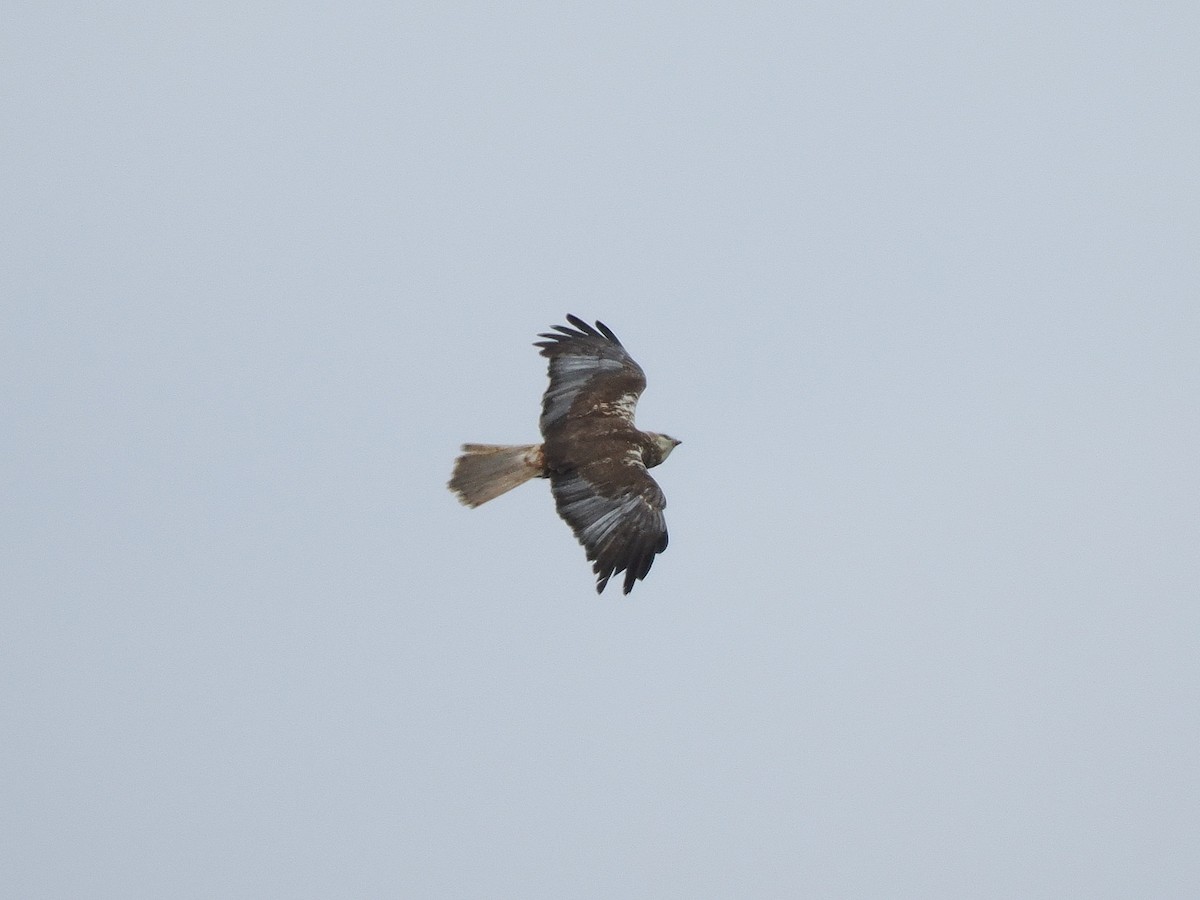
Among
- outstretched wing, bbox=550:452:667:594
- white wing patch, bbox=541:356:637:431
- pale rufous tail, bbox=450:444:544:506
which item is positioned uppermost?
white wing patch, bbox=541:356:637:431

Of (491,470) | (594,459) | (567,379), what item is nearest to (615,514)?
(594,459)

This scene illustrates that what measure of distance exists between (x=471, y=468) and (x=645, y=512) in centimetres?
175

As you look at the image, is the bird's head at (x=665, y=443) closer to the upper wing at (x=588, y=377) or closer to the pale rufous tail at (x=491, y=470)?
the upper wing at (x=588, y=377)

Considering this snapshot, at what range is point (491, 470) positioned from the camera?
16.4 metres

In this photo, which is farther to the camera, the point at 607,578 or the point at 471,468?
the point at 471,468

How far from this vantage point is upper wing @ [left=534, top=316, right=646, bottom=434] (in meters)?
16.6

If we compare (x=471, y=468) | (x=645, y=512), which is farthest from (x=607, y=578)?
(x=471, y=468)

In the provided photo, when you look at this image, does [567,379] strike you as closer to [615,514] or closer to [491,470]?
[491,470]

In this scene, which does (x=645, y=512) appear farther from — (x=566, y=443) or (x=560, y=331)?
(x=560, y=331)

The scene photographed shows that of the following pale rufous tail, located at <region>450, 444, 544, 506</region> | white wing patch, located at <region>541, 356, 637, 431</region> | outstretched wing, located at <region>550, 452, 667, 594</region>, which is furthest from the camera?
white wing patch, located at <region>541, 356, 637, 431</region>

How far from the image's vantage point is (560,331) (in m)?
17.1

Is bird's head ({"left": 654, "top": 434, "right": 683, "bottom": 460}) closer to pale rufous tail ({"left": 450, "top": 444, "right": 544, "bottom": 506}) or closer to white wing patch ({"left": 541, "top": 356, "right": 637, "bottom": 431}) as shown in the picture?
white wing patch ({"left": 541, "top": 356, "right": 637, "bottom": 431})

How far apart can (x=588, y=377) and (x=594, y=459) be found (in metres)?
1.09

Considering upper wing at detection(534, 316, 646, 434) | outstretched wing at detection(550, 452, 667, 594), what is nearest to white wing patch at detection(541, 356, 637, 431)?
upper wing at detection(534, 316, 646, 434)
